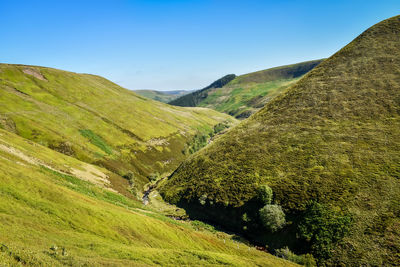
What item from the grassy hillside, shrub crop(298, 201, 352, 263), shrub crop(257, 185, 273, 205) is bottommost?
shrub crop(298, 201, 352, 263)

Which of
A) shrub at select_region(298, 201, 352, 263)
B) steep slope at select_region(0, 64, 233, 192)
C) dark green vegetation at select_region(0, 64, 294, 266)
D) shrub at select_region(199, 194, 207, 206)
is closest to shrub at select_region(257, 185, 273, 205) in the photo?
shrub at select_region(298, 201, 352, 263)

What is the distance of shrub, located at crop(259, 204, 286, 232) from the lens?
2008 inches

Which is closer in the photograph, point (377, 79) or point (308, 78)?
point (377, 79)

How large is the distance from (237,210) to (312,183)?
21736mm

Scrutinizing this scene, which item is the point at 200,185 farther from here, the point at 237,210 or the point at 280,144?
the point at 280,144

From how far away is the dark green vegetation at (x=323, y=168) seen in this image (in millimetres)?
43812

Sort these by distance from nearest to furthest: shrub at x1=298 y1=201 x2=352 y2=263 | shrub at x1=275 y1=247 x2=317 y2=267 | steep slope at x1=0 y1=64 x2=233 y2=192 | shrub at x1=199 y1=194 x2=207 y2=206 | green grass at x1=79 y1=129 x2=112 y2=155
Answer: shrub at x1=275 y1=247 x2=317 y2=267
shrub at x1=298 y1=201 x2=352 y2=263
shrub at x1=199 y1=194 x2=207 y2=206
steep slope at x1=0 y1=64 x2=233 y2=192
green grass at x1=79 y1=129 x2=112 y2=155

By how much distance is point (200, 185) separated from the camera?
73.9 metres

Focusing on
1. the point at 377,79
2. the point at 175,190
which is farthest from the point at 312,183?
the point at 377,79

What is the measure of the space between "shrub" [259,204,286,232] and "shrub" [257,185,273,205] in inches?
135

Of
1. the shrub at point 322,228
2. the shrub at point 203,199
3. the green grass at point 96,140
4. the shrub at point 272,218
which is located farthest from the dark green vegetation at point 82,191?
the shrub at point 322,228

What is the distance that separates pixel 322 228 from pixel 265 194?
15010 mm

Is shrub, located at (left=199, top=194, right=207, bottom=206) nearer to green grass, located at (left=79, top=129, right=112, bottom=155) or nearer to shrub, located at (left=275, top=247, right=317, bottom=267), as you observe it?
shrub, located at (left=275, top=247, right=317, bottom=267)

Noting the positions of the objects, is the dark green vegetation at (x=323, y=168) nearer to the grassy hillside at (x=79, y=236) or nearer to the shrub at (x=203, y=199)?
the shrub at (x=203, y=199)
